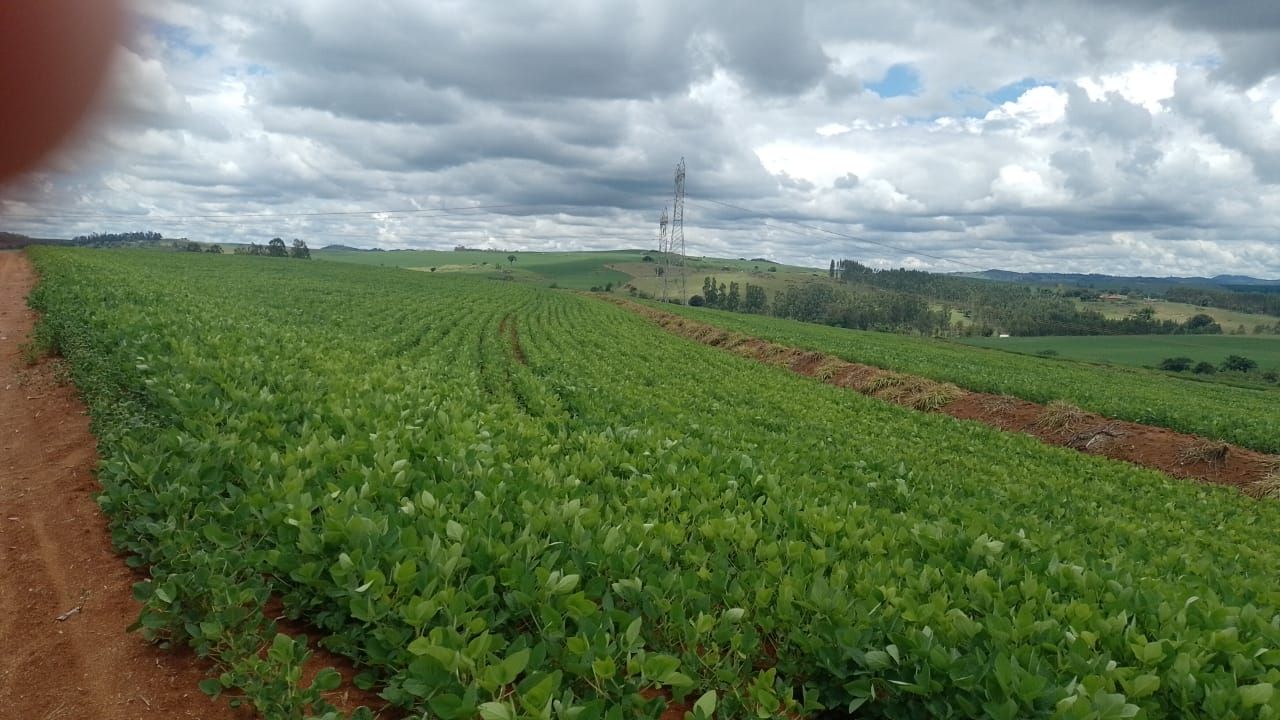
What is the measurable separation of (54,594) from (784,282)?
178 meters

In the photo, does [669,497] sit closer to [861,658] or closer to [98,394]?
[861,658]

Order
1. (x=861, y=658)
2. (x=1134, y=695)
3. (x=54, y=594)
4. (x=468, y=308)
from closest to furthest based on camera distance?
1. (x=1134, y=695)
2. (x=861, y=658)
3. (x=54, y=594)
4. (x=468, y=308)

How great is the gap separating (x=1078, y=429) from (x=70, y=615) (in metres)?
22.9

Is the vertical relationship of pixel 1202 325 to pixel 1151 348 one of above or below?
above

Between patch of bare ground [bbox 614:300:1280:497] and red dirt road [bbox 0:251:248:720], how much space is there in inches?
783

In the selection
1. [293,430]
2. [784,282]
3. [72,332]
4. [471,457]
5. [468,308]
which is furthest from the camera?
[784,282]

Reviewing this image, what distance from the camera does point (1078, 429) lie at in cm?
1986

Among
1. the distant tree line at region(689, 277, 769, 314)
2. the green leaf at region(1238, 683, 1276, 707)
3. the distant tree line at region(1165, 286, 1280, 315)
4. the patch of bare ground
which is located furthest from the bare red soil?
the distant tree line at region(1165, 286, 1280, 315)

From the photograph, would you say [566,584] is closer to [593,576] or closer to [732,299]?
[593,576]

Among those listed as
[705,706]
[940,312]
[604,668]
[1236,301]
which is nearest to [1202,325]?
[940,312]

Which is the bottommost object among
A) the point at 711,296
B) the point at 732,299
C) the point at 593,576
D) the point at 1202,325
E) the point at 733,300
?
the point at 1202,325

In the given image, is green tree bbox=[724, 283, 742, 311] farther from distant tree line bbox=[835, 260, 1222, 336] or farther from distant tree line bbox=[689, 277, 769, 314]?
distant tree line bbox=[835, 260, 1222, 336]

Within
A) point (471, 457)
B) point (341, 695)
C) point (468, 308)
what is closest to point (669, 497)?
point (471, 457)

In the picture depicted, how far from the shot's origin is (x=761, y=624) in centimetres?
340
